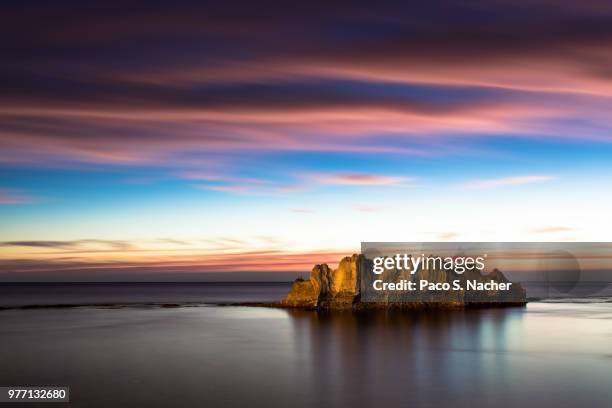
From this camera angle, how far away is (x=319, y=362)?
4762cm

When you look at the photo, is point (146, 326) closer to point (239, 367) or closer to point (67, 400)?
point (239, 367)

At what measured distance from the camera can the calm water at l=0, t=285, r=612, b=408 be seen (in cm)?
3503

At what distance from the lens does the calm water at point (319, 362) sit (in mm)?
35031

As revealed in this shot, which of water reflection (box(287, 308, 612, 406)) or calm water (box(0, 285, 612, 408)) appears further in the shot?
water reflection (box(287, 308, 612, 406))

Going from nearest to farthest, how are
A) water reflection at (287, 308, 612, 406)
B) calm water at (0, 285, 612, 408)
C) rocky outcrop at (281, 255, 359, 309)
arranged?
1. calm water at (0, 285, 612, 408)
2. water reflection at (287, 308, 612, 406)
3. rocky outcrop at (281, 255, 359, 309)

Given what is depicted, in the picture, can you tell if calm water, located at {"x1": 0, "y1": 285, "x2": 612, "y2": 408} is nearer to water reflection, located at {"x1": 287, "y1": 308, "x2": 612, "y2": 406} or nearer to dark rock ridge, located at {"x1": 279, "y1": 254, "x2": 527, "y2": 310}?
water reflection, located at {"x1": 287, "y1": 308, "x2": 612, "y2": 406}

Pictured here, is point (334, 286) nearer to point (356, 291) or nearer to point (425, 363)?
point (356, 291)

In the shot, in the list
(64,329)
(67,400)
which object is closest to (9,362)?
(67,400)

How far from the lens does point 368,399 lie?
34.7m

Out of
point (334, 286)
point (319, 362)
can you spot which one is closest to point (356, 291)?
point (334, 286)

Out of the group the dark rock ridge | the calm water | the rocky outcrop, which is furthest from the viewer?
the dark rock ridge

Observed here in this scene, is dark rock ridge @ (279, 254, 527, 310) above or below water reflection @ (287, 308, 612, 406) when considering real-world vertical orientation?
above

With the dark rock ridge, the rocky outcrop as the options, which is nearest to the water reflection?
the rocky outcrop

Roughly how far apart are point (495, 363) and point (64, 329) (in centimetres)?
4867
